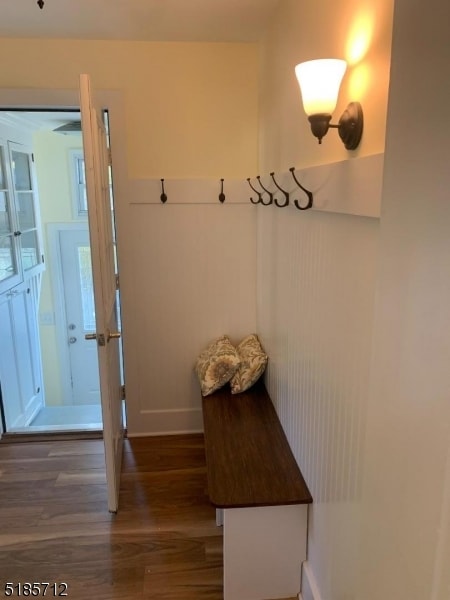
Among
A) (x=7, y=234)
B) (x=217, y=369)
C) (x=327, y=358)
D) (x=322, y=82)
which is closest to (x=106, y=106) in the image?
(x=7, y=234)

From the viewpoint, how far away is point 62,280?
488cm

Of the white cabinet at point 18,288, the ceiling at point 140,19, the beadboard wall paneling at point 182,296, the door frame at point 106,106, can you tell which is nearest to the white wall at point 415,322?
the ceiling at point 140,19

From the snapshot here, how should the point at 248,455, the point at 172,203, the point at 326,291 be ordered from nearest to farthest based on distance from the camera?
the point at 326,291
the point at 248,455
the point at 172,203

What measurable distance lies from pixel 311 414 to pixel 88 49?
7.21 ft

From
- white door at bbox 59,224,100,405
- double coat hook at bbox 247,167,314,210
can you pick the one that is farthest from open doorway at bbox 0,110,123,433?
double coat hook at bbox 247,167,314,210

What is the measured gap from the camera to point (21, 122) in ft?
12.3

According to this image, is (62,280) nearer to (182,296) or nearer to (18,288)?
(18,288)

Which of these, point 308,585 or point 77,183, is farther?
point 77,183

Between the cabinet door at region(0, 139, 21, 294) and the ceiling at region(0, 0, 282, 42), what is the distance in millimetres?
1160

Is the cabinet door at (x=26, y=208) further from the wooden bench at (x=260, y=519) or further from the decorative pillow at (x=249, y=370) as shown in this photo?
the wooden bench at (x=260, y=519)

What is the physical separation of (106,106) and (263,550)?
2.31 metres

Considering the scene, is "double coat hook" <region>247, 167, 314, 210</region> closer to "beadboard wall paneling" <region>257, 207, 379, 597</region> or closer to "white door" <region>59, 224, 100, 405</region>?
"beadboard wall paneling" <region>257, 207, 379, 597</region>

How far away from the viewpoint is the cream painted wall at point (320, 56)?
103 cm

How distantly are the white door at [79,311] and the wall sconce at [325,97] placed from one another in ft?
13.1
